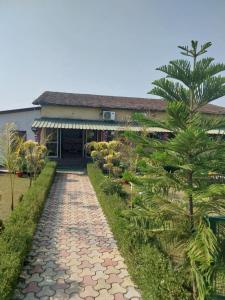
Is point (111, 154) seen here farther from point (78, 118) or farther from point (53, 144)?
point (53, 144)

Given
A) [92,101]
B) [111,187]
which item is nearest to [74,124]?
[92,101]

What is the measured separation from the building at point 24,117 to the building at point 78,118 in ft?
5.22

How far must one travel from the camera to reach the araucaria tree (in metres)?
3.39

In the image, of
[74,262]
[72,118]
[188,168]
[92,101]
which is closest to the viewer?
[188,168]

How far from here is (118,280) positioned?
5.35 meters

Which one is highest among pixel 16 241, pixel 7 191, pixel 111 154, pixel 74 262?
pixel 111 154

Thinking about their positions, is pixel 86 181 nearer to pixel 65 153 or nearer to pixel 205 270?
pixel 65 153

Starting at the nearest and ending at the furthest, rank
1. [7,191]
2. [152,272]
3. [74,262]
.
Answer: [152,272] < [74,262] < [7,191]

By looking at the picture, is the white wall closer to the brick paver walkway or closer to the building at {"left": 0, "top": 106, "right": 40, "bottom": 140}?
the building at {"left": 0, "top": 106, "right": 40, "bottom": 140}

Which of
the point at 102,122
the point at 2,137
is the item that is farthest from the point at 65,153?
the point at 2,137

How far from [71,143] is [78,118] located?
10.4ft

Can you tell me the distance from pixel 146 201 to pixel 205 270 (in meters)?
1.22

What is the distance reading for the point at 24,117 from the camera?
2436 centimetres

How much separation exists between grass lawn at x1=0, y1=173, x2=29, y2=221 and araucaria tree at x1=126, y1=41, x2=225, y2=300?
639 centimetres
